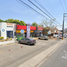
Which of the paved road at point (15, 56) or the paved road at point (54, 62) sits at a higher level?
the paved road at point (15, 56)

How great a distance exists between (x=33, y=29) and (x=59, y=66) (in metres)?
27.2

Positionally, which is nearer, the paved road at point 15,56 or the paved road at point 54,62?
the paved road at point 54,62

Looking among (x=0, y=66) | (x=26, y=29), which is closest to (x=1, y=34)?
(x=26, y=29)

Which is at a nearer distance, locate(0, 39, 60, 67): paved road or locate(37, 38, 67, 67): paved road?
locate(37, 38, 67, 67): paved road

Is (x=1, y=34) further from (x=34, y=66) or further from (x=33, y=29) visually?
(x=34, y=66)

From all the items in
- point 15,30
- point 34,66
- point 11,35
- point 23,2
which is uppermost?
point 23,2

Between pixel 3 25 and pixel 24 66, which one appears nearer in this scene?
pixel 24 66

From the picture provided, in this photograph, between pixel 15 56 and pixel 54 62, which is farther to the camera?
pixel 15 56

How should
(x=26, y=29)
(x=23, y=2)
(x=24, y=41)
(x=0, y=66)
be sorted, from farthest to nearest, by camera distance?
1. (x=26, y=29)
2. (x=24, y=41)
3. (x=23, y=2)
4. (x=0, y=66)

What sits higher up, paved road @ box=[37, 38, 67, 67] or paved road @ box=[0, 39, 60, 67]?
paved road @ box=[0, 39, 60, 67]

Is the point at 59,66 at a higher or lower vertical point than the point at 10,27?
lower

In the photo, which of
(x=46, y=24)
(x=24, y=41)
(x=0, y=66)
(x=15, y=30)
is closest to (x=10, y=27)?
(x=15, y=30)

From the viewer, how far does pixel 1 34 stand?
21078 millimetres

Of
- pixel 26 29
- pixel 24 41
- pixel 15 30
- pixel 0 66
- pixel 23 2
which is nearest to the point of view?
pixel 0 66
